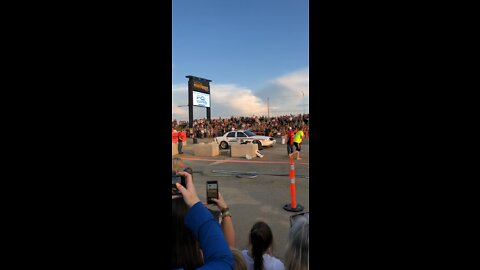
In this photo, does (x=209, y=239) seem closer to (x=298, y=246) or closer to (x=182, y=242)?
(x=182, y=242)

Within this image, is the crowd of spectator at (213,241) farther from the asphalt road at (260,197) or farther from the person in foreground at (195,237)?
the asphalt road at (260,197)

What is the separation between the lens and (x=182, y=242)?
4.58 ft

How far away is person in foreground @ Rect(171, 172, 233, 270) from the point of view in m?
1.13

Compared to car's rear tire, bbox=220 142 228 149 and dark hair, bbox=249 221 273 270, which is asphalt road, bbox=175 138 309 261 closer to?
dark hair, bbox=249 221 273 270

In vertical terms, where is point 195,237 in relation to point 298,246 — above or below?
above

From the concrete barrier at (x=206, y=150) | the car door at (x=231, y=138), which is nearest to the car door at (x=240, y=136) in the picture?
the car door at (x=231, y=138)

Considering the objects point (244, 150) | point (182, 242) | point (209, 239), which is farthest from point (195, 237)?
point (244, 150)

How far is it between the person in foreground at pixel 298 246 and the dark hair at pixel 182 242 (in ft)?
2.28

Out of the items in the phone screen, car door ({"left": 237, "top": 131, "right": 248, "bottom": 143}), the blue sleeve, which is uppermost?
car door ({"left": 237, "top": 131, "right": 248, "bottom": 143})

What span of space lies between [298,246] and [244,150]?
11.1m

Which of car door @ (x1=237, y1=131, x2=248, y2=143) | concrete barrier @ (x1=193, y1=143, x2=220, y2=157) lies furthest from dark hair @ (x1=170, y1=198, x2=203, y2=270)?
car door @ (x1=237, y1=131, x2=248, y2=143)
